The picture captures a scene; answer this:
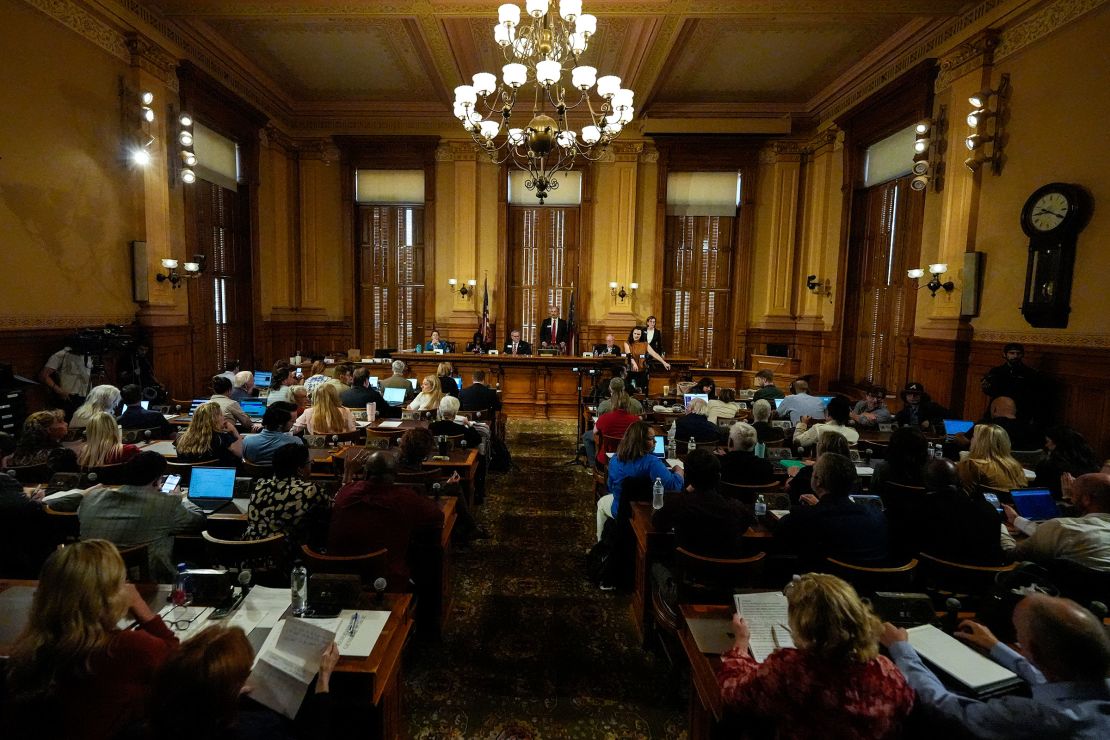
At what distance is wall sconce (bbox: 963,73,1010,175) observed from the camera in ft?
22.0

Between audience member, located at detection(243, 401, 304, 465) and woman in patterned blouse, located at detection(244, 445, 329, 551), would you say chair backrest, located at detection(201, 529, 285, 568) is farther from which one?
audience member, located at detection(243, 401, 304, 465)

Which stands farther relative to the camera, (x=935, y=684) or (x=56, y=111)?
(x=56, y=111)

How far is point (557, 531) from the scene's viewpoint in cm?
514

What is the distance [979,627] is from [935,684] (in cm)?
51

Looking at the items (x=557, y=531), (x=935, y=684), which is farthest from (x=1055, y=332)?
(x=935, y=684)

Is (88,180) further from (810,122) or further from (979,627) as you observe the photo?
(810,122)

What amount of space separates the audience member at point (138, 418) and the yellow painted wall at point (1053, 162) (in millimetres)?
8703

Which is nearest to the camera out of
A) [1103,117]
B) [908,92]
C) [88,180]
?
[1103,117]

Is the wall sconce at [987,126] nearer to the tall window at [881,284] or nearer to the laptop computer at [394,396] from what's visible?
the tall window at [881,284]

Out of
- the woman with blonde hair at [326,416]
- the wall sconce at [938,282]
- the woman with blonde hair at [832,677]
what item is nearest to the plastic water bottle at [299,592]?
→ the woman with blonde hair at [832,677]

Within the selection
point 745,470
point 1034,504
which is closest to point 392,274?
point 745,470

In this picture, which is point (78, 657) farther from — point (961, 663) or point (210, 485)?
point (961, 663)

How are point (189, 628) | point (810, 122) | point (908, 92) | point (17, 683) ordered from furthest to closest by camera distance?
1. point (810, 122)
2. point (908, 92)
3. point (189, 628)
4. point (17, 683)

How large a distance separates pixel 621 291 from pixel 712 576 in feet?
31.5
